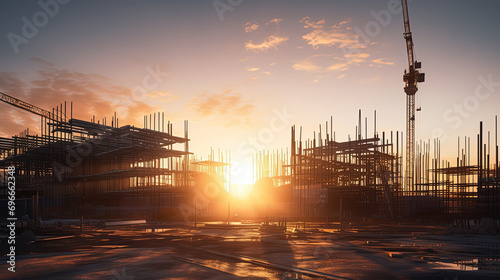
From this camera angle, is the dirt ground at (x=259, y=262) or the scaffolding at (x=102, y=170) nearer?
the dirt ground at (x=259, y=262)

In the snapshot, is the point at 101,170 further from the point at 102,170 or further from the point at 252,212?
the point at 252,212

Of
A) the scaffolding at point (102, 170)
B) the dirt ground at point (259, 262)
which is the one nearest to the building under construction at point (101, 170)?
the scaffolding at point (102, 170)

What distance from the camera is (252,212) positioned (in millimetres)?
57969

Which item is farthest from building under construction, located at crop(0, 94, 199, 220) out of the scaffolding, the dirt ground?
the dirt ground

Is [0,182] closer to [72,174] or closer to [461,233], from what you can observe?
[72,174]

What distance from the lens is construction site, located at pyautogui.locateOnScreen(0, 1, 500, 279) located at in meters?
12.6

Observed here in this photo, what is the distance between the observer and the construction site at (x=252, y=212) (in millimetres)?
12578

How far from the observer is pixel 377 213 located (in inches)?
1743

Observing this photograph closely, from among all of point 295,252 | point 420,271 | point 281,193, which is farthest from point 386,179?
point 420,271

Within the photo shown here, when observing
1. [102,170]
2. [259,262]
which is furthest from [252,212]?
[259,262]

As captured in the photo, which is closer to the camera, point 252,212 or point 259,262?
point 259,262

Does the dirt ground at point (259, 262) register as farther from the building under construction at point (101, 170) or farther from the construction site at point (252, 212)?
the building under construction at point (101, 170)

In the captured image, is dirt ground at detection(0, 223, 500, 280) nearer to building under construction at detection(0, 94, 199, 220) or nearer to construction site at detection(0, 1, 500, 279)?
construction site at detection(0, 1, 500, 279)

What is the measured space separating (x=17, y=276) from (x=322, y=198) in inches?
1354
